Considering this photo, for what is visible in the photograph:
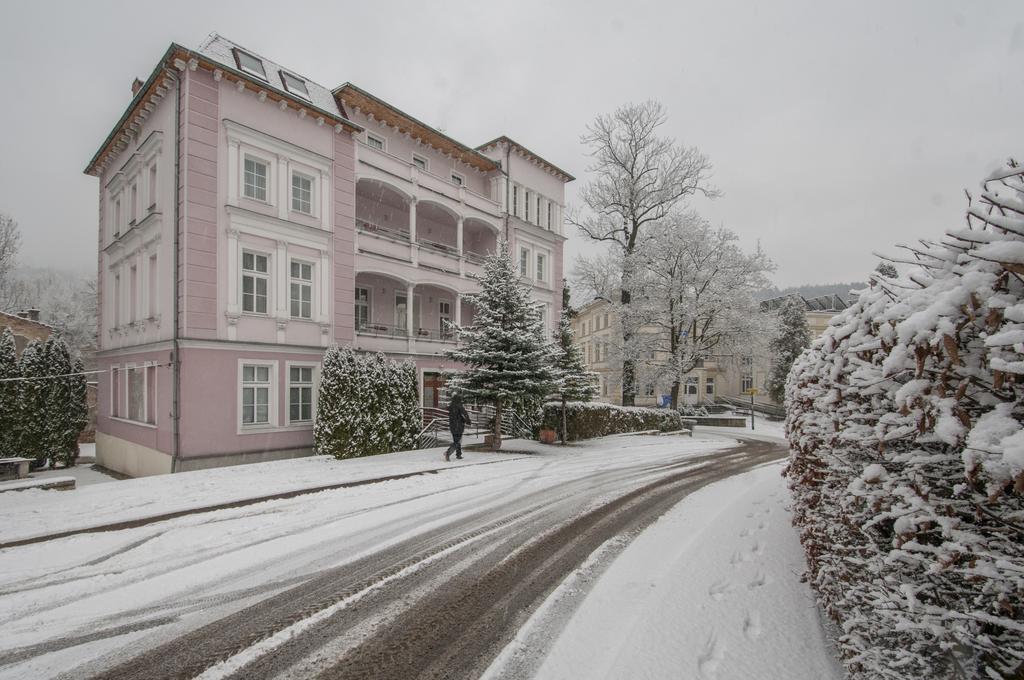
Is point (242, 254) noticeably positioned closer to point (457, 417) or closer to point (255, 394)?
point (255, 394)

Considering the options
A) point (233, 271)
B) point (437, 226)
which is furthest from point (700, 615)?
point (437, 226)

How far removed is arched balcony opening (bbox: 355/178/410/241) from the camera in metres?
20.8

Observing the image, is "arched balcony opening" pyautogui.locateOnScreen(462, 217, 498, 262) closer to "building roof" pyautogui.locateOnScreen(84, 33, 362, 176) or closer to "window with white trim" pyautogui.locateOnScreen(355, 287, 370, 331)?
"window with white trim" pyautogui.locateOnScreen(355, 287, 370, 331)

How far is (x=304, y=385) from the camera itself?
54.5 ft

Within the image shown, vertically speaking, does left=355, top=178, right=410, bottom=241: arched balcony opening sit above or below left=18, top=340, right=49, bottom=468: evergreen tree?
above

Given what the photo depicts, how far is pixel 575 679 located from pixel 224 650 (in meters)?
2.73

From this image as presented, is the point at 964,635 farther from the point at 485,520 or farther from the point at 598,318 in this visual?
the point at 598,318

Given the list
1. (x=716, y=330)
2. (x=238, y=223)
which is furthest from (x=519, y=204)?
(x=238, y=223)

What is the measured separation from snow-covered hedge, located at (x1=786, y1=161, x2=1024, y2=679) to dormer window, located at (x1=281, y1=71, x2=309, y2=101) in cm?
1985

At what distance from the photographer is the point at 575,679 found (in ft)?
11.2

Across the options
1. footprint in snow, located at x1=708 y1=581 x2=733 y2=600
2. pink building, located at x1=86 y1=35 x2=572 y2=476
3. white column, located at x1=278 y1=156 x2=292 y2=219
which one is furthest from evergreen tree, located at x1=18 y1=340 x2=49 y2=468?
footprint in snow, located at x1=708 y1=581 x2=733 y2=600

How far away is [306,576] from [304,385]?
12.2 m

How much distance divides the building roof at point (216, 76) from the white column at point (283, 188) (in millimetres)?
1983

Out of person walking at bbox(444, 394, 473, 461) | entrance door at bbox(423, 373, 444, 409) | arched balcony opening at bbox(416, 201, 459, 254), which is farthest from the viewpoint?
arched balcony opening at bbox(416, 201, 459, 254)
